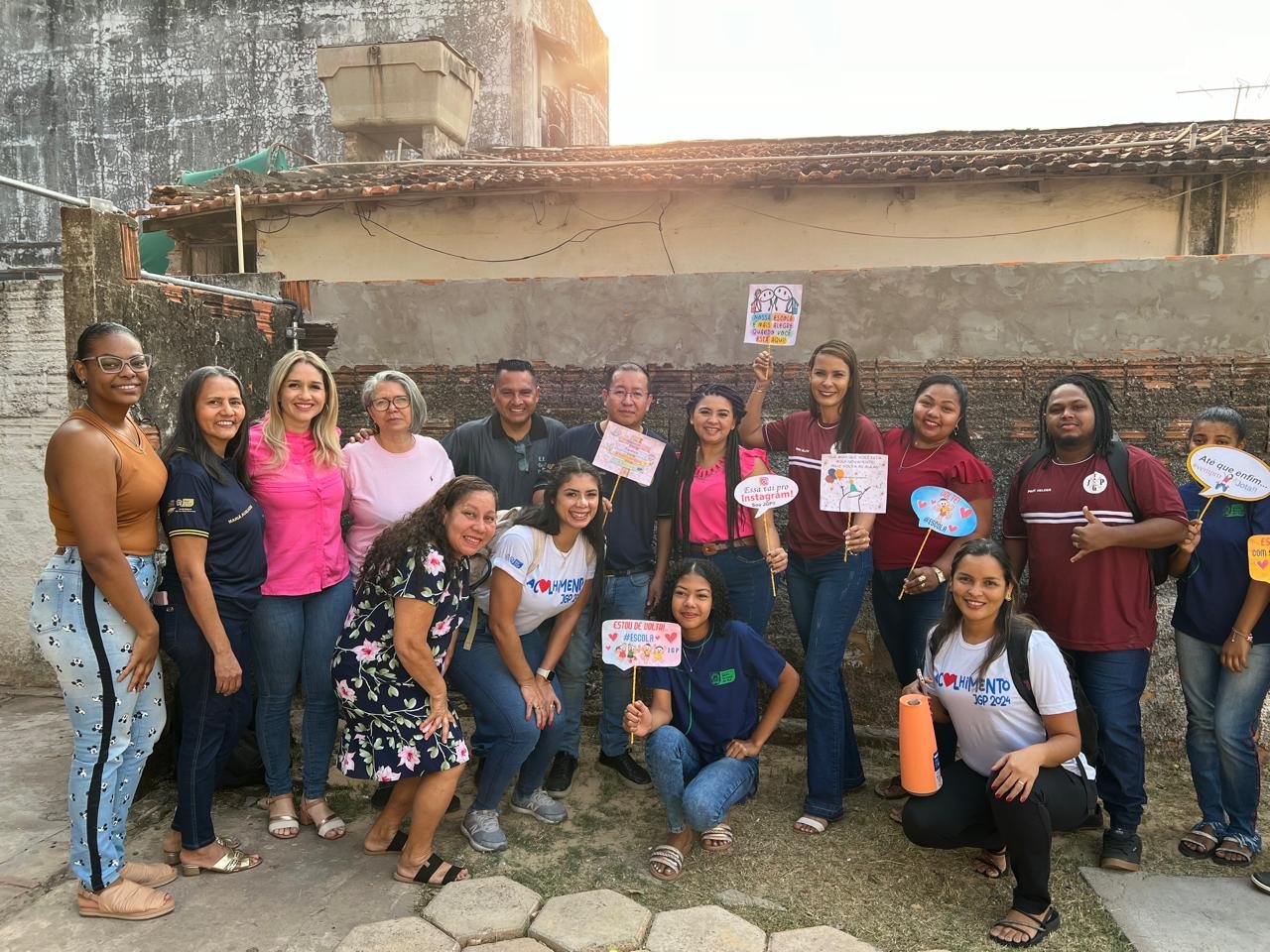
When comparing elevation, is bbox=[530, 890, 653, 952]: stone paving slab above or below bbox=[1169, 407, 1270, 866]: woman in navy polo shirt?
below

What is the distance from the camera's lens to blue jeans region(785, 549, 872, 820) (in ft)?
12.8

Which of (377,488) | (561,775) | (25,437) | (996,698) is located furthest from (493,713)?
(25,437)

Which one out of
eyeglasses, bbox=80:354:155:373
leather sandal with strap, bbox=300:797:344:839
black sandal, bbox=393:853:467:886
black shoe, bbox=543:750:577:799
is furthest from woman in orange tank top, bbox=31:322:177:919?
black shoe, bbox=543:750:577:799

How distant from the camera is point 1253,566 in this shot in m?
3.40

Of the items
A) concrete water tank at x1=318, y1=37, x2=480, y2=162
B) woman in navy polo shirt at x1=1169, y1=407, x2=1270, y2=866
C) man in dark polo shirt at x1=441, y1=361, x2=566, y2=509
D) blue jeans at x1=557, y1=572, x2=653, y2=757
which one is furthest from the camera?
concrete water tank at x1=318, y1=37, x2=480, y2=162

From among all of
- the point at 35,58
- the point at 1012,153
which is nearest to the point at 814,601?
the point at 1012,153

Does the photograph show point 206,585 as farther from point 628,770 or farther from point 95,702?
point 628,770

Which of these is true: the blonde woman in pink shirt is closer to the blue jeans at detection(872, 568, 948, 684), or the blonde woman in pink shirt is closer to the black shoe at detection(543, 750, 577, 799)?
the black shoe at detection(543, 750, 577, 799)

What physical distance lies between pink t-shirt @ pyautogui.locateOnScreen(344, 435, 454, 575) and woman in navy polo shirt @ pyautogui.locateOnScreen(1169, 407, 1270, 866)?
325 centimetres

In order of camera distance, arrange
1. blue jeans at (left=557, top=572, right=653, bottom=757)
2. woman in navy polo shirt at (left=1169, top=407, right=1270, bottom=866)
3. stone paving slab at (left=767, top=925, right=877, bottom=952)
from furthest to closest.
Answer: blue jeans at (left=557, top=572, right=653, bottom=757), woman in navy polo shirt at (left=1169, top=407, right=1270, bottom=866), stone paving slab at (left=767, top=925, right=877, bottom=952)

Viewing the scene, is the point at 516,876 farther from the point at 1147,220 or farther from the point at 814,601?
the point at 1147,220

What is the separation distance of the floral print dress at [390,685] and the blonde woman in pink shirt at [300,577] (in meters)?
0.30

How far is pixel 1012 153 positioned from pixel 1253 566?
24.1 ft

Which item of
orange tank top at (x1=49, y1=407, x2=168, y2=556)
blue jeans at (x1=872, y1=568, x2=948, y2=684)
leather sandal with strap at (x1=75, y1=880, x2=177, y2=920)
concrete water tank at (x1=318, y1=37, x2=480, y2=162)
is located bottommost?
leather sandal with strap at (x1=75, y1=880, x2=177, y2=920)
